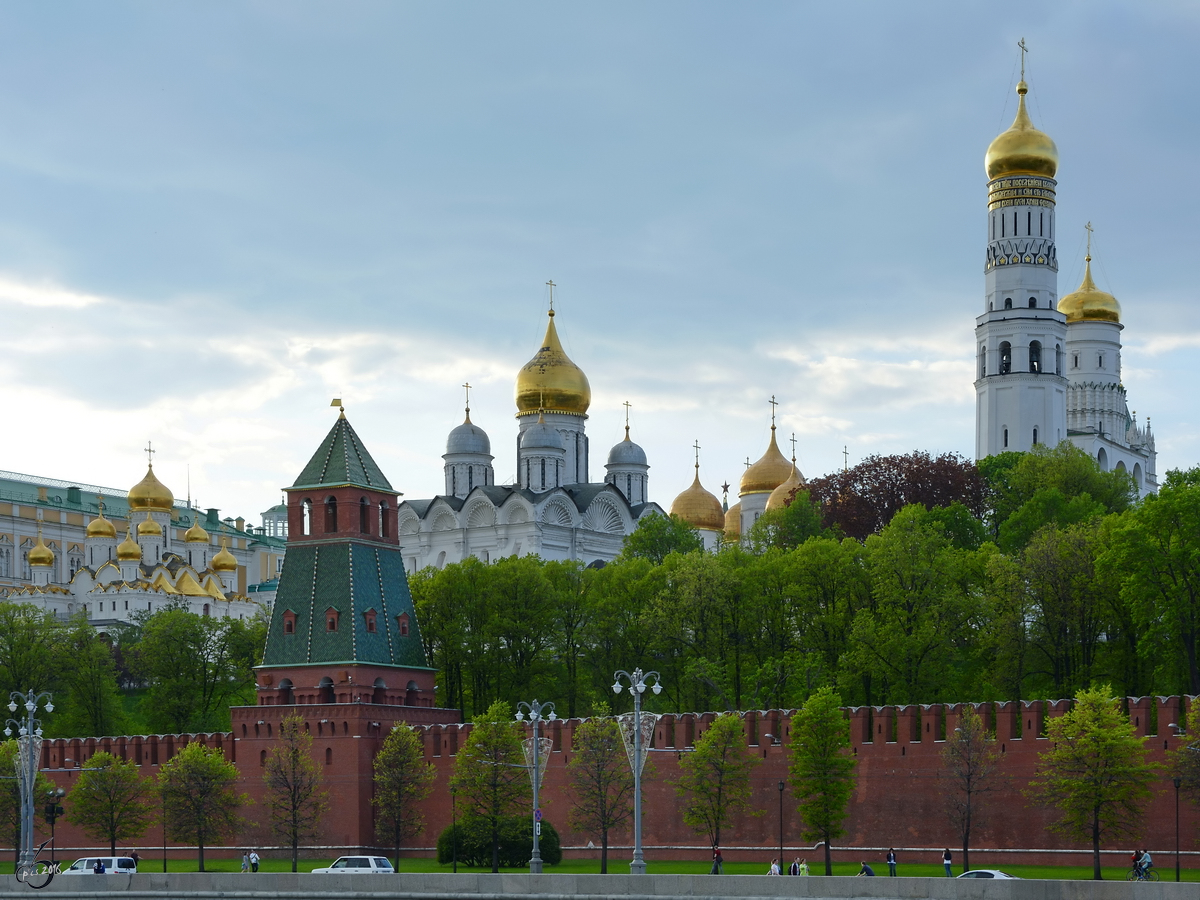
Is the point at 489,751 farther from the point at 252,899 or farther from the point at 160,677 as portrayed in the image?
the point at 160,677

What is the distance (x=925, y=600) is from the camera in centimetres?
6247

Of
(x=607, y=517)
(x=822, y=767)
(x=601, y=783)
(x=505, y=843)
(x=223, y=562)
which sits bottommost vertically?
(x=505, y=843)

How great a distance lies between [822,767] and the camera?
171 feet

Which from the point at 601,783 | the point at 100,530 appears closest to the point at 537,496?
the point at 100,530

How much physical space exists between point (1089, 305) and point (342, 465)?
56236mm

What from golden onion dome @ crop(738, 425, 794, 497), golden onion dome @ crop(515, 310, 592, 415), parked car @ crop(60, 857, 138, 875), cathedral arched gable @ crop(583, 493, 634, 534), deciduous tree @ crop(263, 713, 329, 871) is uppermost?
golden onion dome @ crop(515, 310, 592, 415)

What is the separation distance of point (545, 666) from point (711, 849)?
1796 cm

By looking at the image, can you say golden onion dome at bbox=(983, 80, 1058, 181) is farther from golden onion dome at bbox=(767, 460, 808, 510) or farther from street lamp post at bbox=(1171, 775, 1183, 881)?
street lamp post at bbox=(1171, 775, 1183, 881)

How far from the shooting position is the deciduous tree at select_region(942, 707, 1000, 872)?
50500 mm

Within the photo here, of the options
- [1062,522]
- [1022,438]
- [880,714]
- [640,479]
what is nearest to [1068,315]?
[1022,438]

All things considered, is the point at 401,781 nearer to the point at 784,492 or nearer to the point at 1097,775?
the point at 1097,775

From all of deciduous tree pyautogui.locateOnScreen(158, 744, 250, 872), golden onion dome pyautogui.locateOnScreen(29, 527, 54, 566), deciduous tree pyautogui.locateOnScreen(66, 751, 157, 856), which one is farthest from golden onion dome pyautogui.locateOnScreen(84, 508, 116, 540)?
deciduous tree pyautogui.locateOnScreen(158, 744, 250, 872)

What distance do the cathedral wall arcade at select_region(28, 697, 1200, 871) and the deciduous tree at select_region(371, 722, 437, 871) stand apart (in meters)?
1.15

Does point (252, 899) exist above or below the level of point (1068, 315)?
below
